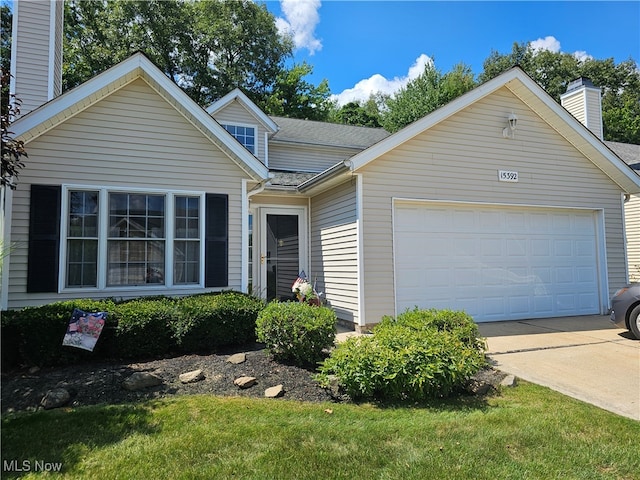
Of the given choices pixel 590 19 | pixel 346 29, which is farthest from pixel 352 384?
pixel 590 19

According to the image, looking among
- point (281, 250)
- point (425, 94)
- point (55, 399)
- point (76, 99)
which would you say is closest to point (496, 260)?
point (281, 250)

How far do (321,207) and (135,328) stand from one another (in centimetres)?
537

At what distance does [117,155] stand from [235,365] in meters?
4.40

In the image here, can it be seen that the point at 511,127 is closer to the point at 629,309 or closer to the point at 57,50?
the point at 629,309

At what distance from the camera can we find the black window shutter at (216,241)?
718 cm

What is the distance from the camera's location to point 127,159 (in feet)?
22.8

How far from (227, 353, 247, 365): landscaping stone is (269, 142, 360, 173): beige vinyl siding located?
8606 mm

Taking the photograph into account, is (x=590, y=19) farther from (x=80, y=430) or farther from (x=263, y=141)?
(x=80, y=430)

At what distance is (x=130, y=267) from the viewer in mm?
6879

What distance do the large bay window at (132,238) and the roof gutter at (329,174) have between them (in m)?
2.63

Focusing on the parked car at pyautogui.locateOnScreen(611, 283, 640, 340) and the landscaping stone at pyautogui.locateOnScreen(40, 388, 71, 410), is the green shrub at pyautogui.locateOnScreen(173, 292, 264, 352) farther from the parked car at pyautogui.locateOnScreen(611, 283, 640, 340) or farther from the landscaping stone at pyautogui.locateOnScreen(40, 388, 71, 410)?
the parked car at pyautogui.locateOnScreen(611, 283, 640, 340)

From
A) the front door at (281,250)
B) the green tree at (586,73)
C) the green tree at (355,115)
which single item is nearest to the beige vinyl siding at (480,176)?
the front door at (281,250)

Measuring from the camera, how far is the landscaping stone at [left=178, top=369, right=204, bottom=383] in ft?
14.9

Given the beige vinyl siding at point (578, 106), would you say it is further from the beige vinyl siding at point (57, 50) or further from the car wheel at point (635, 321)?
the beige vinyl siding at point (57, 50)
